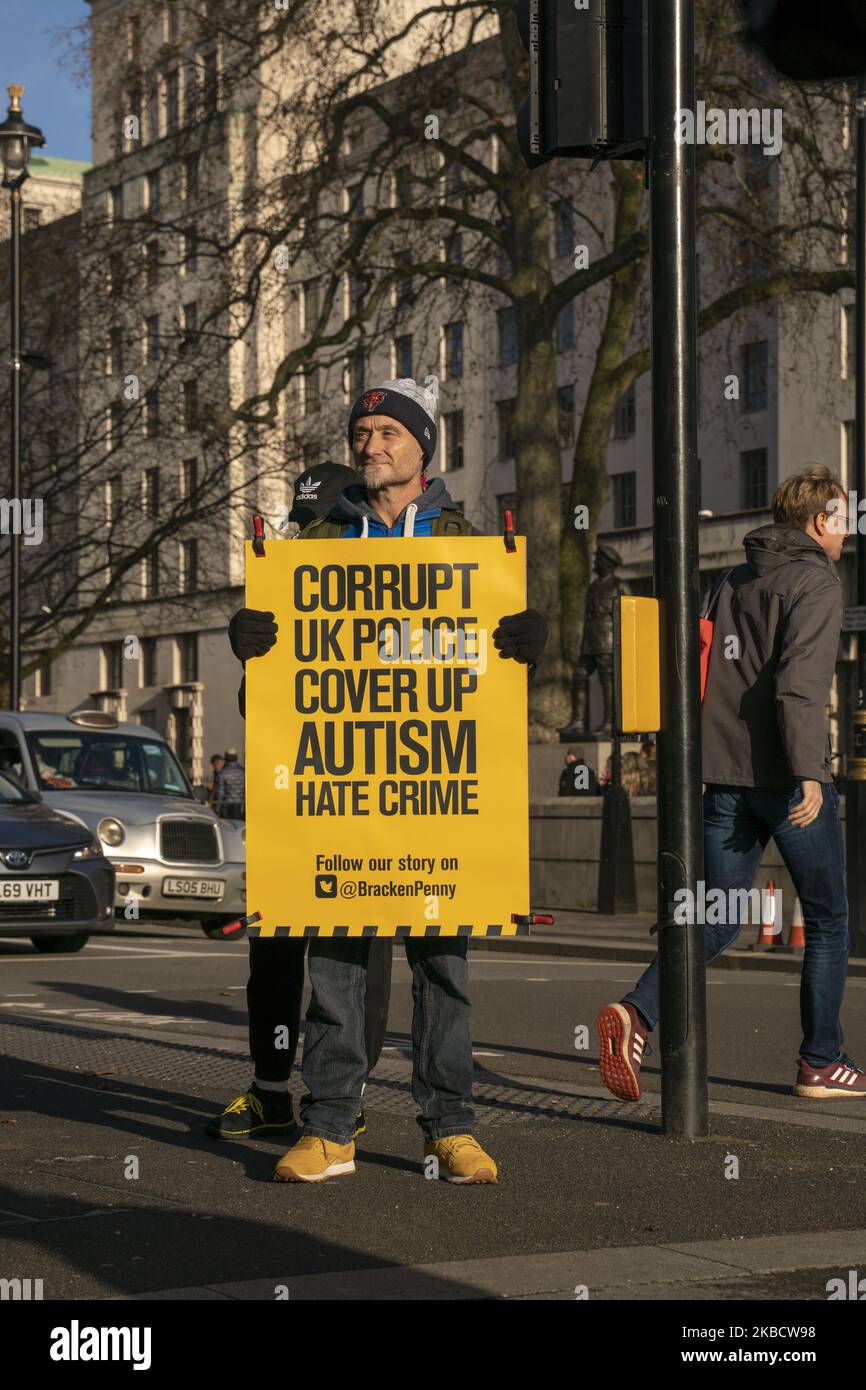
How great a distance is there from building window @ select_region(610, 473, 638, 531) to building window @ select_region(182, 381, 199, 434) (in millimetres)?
24568

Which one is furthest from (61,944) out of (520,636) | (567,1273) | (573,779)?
(567,1273)

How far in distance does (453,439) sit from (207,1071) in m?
53.7

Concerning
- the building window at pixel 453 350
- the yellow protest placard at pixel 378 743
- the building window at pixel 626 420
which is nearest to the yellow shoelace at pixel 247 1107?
the yellow protest placard at pixel 378 743

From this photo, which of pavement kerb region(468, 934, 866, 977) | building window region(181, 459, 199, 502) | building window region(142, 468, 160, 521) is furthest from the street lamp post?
pavement kerb region(468, 934, 866, 977)

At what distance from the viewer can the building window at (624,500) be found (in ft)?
179

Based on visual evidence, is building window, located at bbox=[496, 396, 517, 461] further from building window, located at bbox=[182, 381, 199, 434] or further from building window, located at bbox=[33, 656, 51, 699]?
building window, located at bbox=[182, 381, 199, 434]

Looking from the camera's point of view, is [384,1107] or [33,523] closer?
[384,1107]

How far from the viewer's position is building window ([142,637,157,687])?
237ft

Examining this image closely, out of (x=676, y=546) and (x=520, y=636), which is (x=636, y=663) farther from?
(x=520, y=636)

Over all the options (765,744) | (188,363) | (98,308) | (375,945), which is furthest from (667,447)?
(188,363)

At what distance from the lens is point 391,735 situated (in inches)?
235

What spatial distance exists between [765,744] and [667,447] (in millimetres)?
1362
